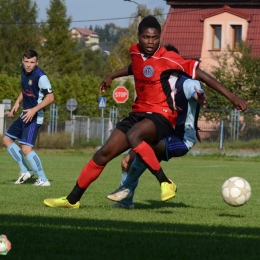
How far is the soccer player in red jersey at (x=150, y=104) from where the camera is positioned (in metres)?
7.96

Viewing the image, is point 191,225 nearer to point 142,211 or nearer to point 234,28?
point 142,211

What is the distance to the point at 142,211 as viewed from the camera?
8320 millimetres

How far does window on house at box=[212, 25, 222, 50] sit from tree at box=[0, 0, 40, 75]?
28616 millimetres

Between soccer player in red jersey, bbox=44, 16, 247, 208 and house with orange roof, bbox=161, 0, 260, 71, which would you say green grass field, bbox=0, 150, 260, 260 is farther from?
house with orange roof, bbox=161, 0, 260, 71

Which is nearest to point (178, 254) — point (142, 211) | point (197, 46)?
point (142, 211)

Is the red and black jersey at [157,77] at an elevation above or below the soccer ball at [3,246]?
above

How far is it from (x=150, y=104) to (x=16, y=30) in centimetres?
6459

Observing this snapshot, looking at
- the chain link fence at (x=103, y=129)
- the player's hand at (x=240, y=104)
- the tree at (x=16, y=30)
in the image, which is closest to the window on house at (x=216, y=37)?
the chain link fence at (x=103, y=129)

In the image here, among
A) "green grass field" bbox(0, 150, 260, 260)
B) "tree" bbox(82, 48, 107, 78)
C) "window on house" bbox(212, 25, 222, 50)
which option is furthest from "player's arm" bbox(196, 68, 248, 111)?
"tree" bbox(82, 48, 107, 78)

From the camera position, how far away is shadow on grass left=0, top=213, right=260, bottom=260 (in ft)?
17.1

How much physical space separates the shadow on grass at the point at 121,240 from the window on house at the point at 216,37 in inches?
1567

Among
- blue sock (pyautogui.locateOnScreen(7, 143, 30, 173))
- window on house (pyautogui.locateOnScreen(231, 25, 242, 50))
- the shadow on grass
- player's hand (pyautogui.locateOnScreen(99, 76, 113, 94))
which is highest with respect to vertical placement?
window on house (pyautogui.locateOnScreen(231, 25, 242, 50))

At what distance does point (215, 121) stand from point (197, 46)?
469 inches

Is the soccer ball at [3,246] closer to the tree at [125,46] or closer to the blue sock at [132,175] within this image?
the blue sock at [132,175]
